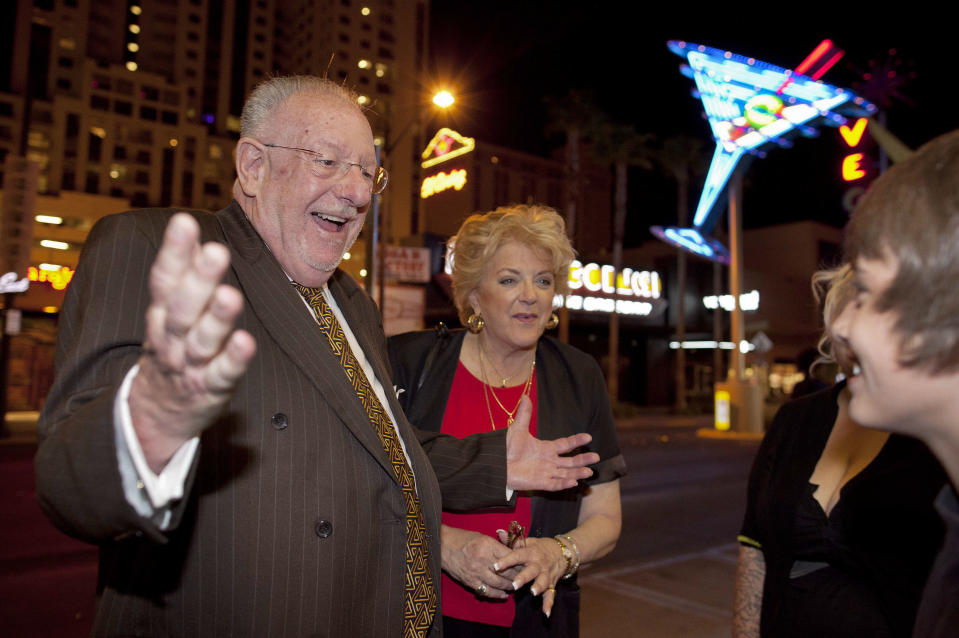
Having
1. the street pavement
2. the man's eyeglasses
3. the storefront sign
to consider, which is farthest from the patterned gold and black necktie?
the storefront sign

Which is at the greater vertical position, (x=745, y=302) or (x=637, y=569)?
(x=745, y=302)

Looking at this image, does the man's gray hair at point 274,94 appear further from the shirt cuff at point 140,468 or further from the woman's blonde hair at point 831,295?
the woman's blonde hair at point 831,295

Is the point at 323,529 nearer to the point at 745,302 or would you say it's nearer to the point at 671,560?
the point at 671,560

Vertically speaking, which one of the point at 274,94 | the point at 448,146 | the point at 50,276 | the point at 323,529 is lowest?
the point at 323,529

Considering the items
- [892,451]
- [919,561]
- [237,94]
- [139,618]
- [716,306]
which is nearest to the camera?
[139,618]

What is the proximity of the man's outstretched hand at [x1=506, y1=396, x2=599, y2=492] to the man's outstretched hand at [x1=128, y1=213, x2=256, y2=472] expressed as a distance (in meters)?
1.40

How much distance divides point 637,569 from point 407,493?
4952 mm

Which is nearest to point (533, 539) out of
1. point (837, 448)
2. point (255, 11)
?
point (837, 448)

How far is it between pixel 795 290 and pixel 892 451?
3860cm

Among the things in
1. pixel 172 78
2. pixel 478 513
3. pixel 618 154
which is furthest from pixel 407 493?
pixel 172 78

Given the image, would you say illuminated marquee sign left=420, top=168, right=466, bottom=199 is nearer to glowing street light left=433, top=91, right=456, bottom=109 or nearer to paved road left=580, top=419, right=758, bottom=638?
glowing street light left=433, top=91, right=456, bottom=109

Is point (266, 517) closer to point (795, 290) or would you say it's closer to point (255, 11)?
point (795, 290)

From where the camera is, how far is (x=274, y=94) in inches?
78.9

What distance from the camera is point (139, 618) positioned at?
1.49 meters
